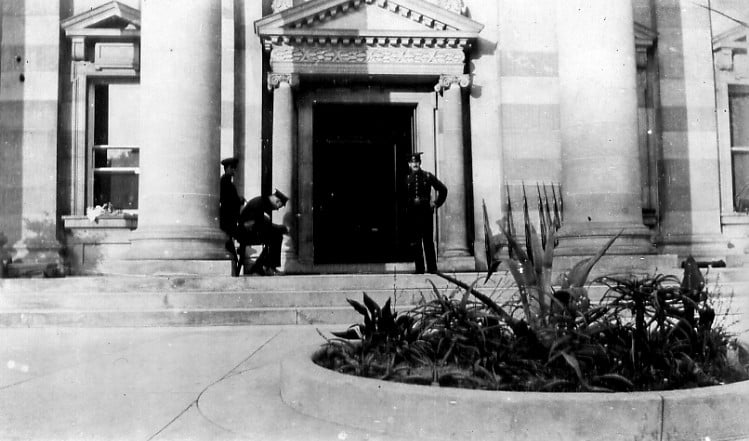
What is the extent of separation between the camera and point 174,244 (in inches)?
392

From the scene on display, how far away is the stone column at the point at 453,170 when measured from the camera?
564 inches

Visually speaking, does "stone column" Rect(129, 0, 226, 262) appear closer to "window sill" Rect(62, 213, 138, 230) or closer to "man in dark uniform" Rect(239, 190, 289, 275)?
"man in dark uniform" Rect(239, 190, 289, 275)

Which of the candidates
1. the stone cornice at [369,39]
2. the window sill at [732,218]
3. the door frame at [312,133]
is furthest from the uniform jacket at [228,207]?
the window sill at [732,218]

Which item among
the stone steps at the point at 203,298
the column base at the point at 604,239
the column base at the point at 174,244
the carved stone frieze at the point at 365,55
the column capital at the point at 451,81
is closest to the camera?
the stone steps at the point at 203,298

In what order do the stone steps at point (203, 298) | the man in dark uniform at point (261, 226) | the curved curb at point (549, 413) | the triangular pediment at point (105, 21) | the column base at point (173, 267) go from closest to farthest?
the curved curb at point (549, 413) → the stone steps at point (203, 298) → the column base at point (173, 267) → the man in dark uniform at point (261, 226) → the triangular pediment at point (105, 21)

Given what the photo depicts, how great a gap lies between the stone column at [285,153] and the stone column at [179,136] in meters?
3.20

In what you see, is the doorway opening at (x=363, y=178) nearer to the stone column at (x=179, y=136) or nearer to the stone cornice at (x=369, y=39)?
the stone cornice at (x=369, y=39)

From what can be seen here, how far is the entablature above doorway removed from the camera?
13.8 m

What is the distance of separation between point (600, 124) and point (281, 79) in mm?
6705

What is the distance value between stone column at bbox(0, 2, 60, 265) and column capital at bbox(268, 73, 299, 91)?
4.66 m

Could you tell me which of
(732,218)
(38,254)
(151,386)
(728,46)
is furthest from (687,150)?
(38,254)

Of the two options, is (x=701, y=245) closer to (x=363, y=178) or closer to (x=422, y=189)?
(x=422, y=189)

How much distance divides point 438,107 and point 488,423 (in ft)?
40.2

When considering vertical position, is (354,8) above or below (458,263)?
above
